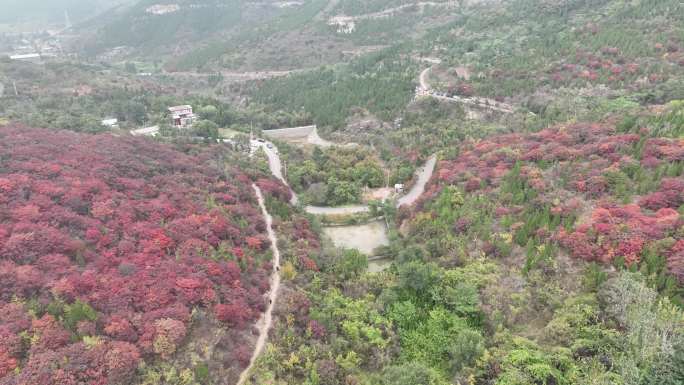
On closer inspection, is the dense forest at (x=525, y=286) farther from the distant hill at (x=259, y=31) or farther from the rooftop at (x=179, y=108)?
the distant hill at (x=259, y=31)

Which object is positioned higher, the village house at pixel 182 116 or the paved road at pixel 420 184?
the village house at pixel 182 116

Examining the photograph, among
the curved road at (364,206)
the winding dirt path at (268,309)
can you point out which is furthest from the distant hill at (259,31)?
the winding dirt path at (268,309)

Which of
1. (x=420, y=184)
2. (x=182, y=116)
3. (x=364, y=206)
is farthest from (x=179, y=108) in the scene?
(x=420, y=184)

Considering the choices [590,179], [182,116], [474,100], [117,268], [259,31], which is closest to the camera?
[117,268]

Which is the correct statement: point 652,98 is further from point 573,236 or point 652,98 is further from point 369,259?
point 369,259

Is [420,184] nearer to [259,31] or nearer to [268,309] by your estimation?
[268,309]

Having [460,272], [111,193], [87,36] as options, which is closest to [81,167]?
[111,193]

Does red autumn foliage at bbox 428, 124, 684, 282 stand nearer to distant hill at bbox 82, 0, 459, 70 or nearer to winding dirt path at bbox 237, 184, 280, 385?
winding dirt path at bbox 237, 184, 280, 385
